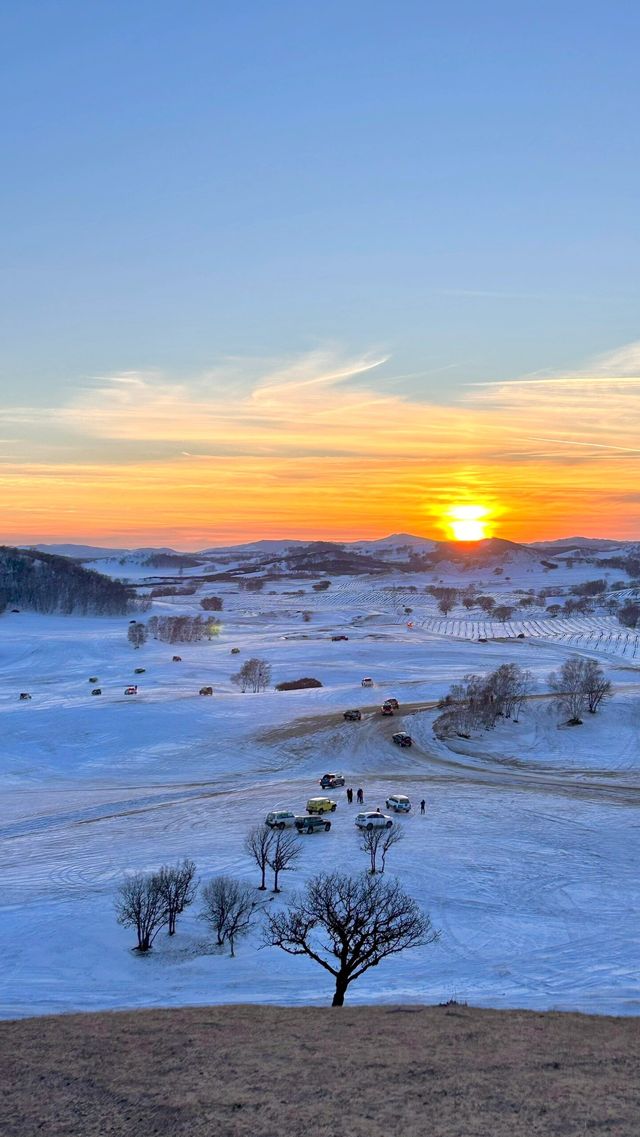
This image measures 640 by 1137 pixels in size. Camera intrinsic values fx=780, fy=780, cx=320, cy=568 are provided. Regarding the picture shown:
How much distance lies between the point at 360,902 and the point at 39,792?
32450mm

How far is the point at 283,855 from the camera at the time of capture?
102ft

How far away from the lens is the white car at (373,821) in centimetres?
3744

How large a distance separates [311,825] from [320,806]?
2695 millimetres

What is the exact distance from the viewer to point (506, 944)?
83.0 feet

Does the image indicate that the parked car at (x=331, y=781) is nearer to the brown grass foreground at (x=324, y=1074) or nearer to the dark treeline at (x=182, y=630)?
the brown grass foreground at (x=324, y=1074)

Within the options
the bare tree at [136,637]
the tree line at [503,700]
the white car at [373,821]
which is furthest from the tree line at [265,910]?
the bare tree at [136,637]

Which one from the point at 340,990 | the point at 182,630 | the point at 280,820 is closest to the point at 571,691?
the point at 280,820

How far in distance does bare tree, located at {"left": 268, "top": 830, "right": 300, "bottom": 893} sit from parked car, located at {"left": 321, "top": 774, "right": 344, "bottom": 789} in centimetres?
968

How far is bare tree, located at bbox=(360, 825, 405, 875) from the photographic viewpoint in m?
31.5

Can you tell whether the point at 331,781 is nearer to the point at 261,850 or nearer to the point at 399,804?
the point at 399,804

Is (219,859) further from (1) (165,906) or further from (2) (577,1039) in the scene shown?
(2) (577,1039)

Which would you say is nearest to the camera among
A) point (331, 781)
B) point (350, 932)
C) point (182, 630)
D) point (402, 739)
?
point (350, 932)

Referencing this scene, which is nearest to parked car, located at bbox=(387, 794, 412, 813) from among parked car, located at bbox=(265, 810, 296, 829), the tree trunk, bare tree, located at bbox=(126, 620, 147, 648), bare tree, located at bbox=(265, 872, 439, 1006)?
parked car, located at bbox=(265, 810, 296, 829)

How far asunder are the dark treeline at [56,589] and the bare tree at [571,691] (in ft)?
373
